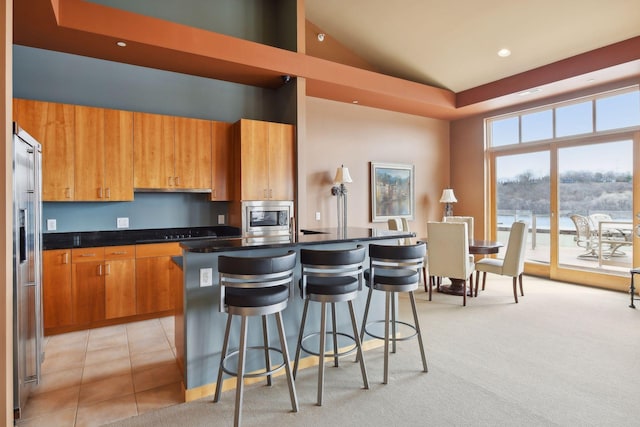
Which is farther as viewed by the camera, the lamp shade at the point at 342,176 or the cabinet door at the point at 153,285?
the lamp shade at the point at 342,176

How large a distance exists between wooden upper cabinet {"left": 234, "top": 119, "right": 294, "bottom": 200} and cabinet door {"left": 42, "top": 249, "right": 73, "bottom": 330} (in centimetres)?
193

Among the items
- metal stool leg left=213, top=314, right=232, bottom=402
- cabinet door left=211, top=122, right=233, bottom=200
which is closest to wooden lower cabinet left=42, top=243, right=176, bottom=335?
cabinet door left=211, top=122, right=233, bottom=200

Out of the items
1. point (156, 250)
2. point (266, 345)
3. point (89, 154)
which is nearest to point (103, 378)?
point (266, 345)

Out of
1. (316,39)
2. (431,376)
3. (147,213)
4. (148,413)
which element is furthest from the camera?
(316,39)

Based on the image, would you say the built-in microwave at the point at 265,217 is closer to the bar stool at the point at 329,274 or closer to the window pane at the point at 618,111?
the bar stool at the point at 329,274

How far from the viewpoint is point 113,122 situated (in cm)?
392

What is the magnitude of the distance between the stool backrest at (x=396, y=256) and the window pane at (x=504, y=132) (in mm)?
4780

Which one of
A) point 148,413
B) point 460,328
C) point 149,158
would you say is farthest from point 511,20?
point 148,413

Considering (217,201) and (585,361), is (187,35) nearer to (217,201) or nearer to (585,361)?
(217,201)

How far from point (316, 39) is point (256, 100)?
4.89ft

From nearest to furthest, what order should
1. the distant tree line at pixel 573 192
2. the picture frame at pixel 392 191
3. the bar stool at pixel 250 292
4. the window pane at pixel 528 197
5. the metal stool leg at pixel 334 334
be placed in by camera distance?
1. the bar stool at pixel 250 292
2. the metal stool leg at pixel 334 334
3. the distant tree line at pixel 573 192
4. the window pane at pixel 528 197
5. the picture frame at pixel 392 191

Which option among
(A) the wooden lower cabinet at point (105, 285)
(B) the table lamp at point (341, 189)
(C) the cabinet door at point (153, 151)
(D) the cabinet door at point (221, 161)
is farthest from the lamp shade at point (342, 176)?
(A) the wooden lower cabinet at point (105, 285)

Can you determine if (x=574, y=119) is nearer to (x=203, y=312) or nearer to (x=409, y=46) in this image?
(x=409, y=46)

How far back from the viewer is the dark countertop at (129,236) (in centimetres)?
376
